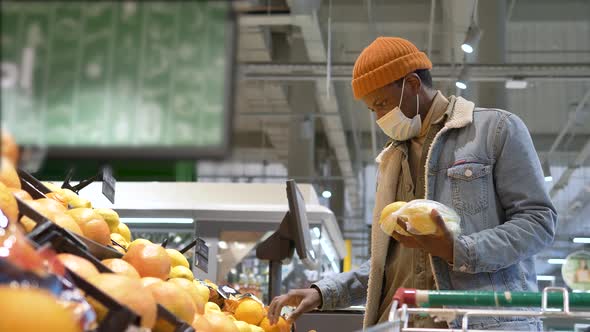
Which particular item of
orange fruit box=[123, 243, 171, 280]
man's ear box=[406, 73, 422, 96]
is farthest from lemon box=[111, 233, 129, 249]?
man's ear box=[406, 73, 422, 96]

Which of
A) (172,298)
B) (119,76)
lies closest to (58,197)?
(172,298)

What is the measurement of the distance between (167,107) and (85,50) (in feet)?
0.34

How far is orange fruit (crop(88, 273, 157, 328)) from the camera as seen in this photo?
121cm

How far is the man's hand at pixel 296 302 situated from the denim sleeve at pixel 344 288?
4 cm

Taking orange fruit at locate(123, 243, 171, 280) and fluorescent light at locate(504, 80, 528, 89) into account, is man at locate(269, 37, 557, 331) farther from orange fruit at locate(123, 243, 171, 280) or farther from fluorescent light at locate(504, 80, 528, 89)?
fluorescent light at locate(504, 80, 528, 89)

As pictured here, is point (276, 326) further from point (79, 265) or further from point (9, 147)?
point (9, 147)

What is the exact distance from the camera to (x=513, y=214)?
7.67 feet

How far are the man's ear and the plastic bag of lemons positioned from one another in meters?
0.57

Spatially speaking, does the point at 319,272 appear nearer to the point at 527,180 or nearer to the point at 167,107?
the point at 527,180

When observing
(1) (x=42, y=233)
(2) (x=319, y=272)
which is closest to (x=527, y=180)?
(1) (x=42, y=233)

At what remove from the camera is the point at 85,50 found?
2.65ft

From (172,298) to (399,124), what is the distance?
1272 mm

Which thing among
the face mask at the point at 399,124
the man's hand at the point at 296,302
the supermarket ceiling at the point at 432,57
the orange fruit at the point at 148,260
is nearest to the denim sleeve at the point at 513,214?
the face mask at the point at 399,124

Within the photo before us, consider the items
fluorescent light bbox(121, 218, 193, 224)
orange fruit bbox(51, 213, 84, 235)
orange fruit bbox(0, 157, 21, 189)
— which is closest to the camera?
orange fruit bbox(51, 213, 84, 235)
